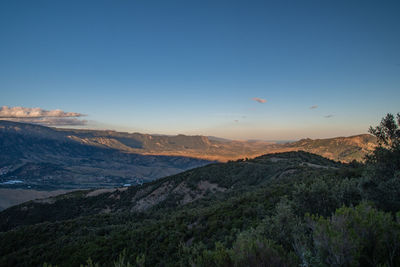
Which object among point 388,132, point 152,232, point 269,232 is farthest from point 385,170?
Answer: point 152,232

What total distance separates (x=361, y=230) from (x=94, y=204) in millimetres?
A: 63531

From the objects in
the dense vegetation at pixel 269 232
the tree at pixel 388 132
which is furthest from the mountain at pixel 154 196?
the tree at pixel 388 132

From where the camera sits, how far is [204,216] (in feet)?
69.8

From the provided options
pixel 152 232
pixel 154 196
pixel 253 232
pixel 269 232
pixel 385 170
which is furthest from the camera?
pixel 154 196

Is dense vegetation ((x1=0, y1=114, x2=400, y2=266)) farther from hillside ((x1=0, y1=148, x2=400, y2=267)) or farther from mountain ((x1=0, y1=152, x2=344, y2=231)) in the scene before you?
mountain ((x1=0, y1=152, x2=344, y2=231))

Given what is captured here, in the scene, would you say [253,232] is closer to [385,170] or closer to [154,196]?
[385,170]

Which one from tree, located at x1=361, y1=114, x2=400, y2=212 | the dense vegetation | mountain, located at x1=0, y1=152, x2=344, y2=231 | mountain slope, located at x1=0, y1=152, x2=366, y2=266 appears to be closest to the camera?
the dense vegetation

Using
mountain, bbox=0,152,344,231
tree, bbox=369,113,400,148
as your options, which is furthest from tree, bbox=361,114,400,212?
mountain, bbox=0,152,344,231

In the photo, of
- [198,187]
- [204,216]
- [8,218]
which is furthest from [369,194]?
[8,218]

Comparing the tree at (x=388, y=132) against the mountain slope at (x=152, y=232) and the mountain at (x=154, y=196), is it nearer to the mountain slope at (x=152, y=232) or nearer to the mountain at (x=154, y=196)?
the mountain slope at (x=152, y=232)

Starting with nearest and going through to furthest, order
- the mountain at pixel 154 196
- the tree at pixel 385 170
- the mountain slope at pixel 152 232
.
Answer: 1. the tree at pixel 385 170
2. the mountain slope at pixel 152 232
3. the mountain at pixel 154 196

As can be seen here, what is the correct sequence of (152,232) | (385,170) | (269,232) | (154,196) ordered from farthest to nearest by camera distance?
1. (154,196)
2. (152,232)
3. (385,170)
4. (269,232)

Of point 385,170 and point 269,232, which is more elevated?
point 385,170

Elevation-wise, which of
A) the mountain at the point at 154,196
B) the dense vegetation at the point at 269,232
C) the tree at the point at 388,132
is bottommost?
the mountain at the point at 154,196
